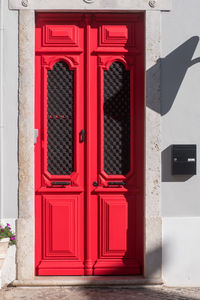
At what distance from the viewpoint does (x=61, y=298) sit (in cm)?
554

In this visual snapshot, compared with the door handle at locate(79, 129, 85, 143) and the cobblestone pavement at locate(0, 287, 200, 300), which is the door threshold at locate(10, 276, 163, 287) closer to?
the cobblestone pavement at locate(0, 287, 200, 300)

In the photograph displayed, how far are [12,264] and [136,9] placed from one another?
10.9ft

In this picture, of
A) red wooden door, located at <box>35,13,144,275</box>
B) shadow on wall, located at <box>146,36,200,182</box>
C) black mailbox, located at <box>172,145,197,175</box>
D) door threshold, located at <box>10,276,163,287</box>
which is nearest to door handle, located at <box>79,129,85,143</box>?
red wooden door, located at <box>35,13,144,275</box>

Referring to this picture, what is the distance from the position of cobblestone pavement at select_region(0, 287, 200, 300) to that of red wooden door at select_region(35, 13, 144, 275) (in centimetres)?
30

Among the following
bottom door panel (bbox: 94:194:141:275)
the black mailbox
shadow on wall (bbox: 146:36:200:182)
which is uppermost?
shadow on wall (bbox: 146:36:200:182)

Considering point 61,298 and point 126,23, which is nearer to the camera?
point 61,298

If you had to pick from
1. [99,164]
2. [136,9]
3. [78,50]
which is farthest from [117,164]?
[136,9]

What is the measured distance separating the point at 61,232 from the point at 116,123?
1.47 m

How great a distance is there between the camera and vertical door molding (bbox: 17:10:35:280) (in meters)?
5.91

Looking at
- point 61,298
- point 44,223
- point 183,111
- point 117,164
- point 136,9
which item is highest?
point 136,9

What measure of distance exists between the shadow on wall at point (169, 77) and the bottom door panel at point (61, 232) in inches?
44.9

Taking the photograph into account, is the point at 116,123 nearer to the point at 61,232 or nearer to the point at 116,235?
the point at 116,235

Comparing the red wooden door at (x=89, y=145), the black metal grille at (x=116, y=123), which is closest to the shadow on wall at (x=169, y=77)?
the red wooden door at (x=89, y=145)

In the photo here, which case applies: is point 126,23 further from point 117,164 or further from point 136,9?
point 117,164
